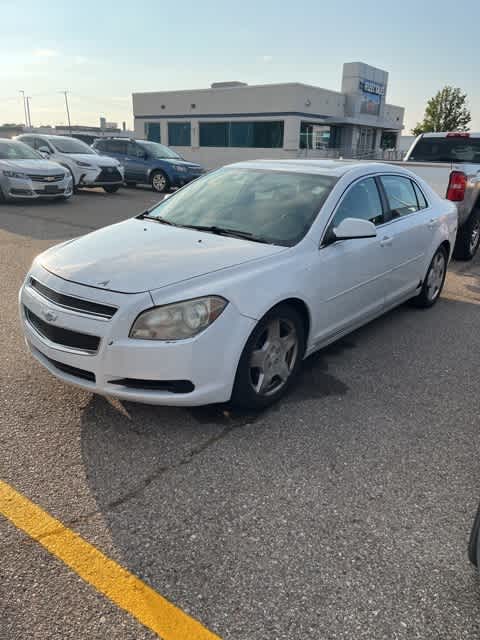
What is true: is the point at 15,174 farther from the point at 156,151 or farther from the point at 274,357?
the point at 274,357

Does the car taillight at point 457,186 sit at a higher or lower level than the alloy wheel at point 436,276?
higher

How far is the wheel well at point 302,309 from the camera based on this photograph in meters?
3.53

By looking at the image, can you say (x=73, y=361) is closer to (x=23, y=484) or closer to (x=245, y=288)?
(x=23, y=484)

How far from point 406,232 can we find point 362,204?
802mm

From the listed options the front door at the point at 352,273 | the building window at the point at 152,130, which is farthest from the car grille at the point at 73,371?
the building window at the point at 152,130

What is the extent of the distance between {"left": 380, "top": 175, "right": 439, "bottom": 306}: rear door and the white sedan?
2cm

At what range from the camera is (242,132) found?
109ft

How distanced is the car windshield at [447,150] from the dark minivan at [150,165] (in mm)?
9146

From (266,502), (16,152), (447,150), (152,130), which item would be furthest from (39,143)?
(152,130)

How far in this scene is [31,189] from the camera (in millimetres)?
12531

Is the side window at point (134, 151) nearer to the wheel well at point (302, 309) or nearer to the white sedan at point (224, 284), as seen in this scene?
the white sedan at point (224, 284)

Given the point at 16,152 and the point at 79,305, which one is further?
the point at 16,152

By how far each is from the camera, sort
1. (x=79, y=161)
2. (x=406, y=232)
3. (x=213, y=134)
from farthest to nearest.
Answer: (x=213, y=134) < (x=79, y=161) < (x=406, y=232)

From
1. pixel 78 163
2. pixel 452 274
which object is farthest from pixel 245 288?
pixel 78 163
